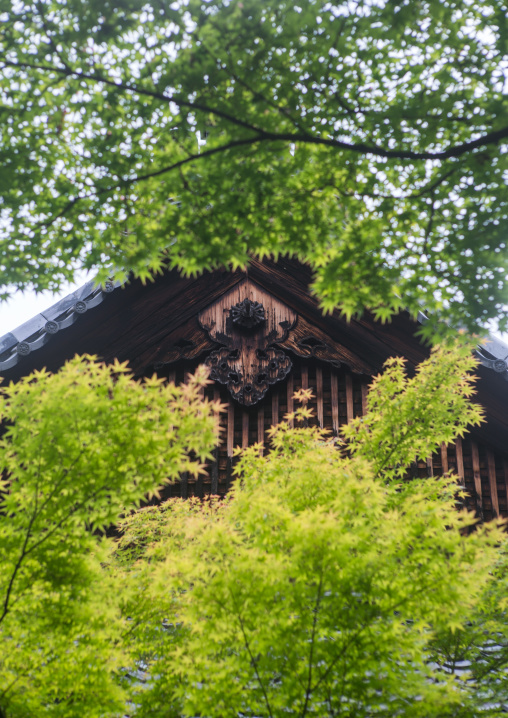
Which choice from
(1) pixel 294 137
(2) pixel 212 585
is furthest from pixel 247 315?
(2) pixel 212 585

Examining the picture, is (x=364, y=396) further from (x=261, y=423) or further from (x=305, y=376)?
(x=261, y=423)

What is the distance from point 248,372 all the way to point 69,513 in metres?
4.88

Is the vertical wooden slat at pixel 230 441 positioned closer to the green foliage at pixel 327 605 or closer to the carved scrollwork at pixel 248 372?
the carved scrollwork at pixel 248 372

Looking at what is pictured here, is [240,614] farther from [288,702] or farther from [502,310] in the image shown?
[502,310]

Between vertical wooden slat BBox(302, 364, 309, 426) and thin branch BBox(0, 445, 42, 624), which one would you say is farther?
vertical wooden slat BBox(302, 364, 309, 426)

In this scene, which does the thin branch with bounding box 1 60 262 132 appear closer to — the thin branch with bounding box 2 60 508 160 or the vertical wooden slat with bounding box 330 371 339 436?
the thin branch with bounding box 2 60 508 160

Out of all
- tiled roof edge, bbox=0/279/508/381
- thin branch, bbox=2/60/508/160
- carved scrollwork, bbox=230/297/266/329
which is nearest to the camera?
thin branch, bbox=2/60/508/160

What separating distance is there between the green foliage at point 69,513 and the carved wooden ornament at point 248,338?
4.40 m

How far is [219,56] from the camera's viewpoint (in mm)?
3797

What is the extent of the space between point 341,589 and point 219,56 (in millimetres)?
3625

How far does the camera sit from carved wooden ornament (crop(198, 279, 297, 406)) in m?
8.58

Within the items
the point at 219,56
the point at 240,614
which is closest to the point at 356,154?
the point at 219,56

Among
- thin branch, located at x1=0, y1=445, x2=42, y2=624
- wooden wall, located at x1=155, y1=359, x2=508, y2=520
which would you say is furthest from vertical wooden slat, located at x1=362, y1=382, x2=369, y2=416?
thin branch, located at x1=0, y1=445, x2=42, y2=624

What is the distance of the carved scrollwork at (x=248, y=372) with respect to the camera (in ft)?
27.9
